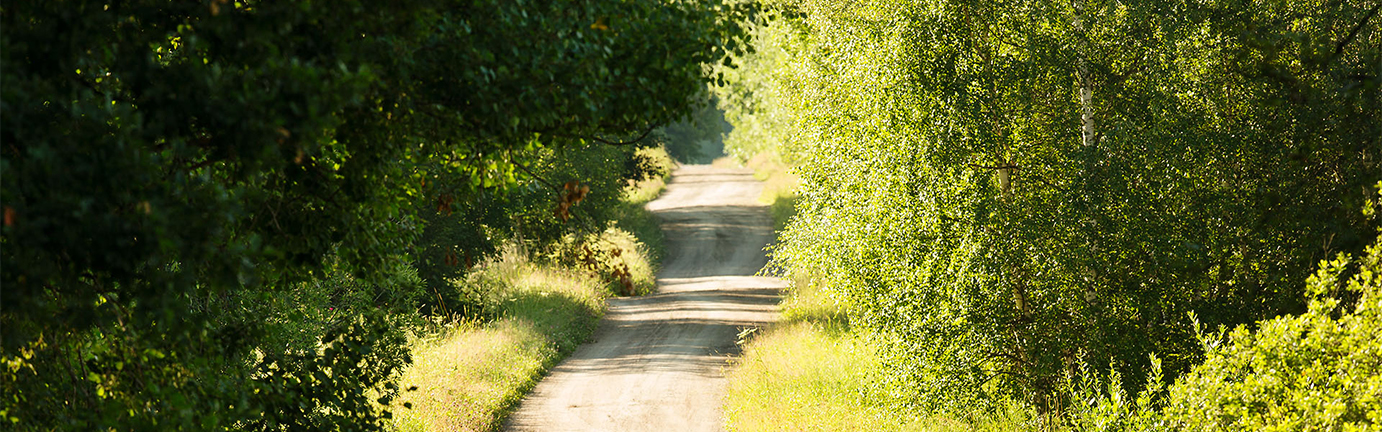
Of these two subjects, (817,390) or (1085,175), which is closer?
(1085,175)

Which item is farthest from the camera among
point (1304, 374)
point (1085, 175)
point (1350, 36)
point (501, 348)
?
point (501, 348)

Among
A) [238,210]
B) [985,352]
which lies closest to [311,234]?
[238,210]

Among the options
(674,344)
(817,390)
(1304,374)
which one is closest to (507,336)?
(674,344)

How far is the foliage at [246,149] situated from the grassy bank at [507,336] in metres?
1.85

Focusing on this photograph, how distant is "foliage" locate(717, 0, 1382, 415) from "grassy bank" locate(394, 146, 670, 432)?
340cm

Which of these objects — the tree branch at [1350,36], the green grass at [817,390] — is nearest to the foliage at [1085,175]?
the tree branch at [1350,36]

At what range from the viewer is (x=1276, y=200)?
9.12 meters

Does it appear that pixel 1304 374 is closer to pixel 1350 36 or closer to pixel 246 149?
pixel 1350 36

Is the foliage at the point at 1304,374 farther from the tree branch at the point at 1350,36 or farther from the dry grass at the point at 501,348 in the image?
the dry grass at the point at 501,348

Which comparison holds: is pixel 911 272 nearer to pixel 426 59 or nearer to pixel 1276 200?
pixel 1276 200

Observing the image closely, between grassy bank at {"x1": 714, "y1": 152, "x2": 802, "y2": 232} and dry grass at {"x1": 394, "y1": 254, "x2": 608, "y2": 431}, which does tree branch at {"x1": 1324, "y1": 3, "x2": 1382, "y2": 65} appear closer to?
dry grass at {"x1": 394, "y1": 254, "x2": 608, "y2": 431}

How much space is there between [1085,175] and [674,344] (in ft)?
35.6

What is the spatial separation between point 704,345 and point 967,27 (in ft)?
34.1

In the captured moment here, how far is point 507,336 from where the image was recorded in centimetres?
1745
